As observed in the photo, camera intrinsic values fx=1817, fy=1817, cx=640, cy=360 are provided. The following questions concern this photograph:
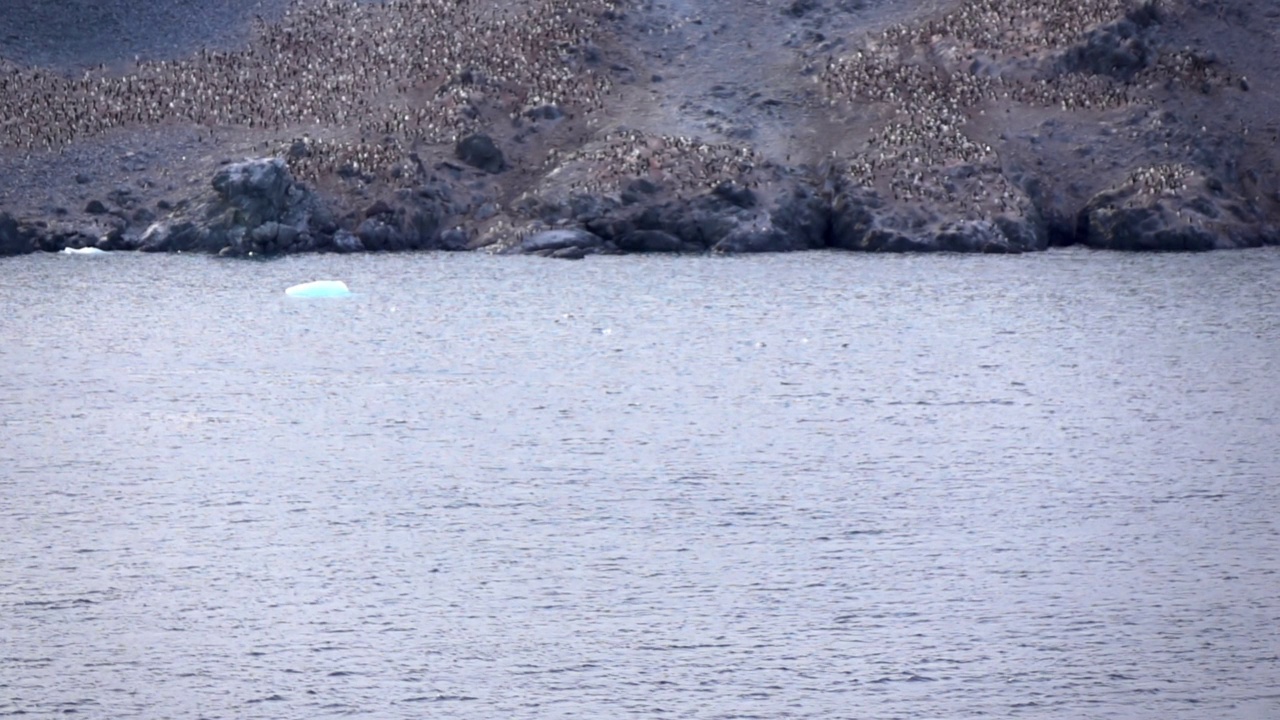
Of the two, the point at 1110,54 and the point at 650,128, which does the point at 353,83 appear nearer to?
the point at 650,128

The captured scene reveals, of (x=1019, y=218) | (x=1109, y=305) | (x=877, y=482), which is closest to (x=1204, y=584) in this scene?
(x=877, y=482)

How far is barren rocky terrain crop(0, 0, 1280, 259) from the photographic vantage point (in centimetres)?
5994

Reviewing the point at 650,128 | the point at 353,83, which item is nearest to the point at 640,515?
the point at 650,128

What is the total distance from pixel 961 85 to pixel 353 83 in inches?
903

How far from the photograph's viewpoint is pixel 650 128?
65000 millimetres

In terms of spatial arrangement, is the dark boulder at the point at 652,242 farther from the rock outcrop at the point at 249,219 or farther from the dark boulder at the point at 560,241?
the rock outcrop at the point at 249,219

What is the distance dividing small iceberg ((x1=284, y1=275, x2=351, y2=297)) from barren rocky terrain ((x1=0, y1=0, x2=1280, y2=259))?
12.3 metres

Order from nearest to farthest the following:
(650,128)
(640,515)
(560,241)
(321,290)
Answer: (640,515), (321,290), (560,241), (650,128)

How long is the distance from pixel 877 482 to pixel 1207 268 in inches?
1304

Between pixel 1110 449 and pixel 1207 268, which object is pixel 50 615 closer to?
pixel 1110 449

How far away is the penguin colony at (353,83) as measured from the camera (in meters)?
66.0

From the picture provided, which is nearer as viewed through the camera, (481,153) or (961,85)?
(481,153)

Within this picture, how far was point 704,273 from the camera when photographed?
52969 millimetres

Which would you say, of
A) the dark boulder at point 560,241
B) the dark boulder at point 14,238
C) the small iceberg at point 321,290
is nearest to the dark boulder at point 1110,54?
the dark boulder at point 560,241
